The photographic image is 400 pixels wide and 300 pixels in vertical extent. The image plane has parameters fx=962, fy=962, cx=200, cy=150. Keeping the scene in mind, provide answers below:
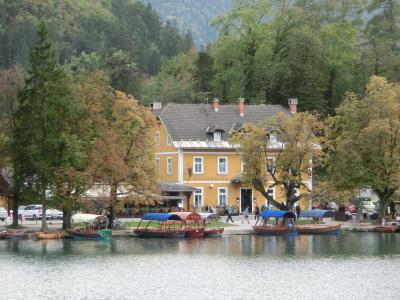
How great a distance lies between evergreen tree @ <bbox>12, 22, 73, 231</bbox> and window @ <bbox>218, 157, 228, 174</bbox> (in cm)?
2925

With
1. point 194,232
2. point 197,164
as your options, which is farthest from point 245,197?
point 194,232

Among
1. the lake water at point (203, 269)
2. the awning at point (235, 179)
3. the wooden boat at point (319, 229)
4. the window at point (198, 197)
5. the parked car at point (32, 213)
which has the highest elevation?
the awning at point (235, 179)

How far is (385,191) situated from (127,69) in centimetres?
7999

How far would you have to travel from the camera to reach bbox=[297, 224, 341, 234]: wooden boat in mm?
83938

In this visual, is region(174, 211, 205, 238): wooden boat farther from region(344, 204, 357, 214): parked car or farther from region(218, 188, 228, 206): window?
region(344, 204, 357, 214): parked car

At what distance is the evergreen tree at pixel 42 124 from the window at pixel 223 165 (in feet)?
96.0

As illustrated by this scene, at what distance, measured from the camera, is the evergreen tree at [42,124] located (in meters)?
79.1

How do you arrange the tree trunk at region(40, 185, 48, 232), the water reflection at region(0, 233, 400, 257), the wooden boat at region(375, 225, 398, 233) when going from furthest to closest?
the wooden boat at region(375, 225, 398, 233), the tree trunk at region(40, 185, 48, 232), the water reflection at region(0, 233, 400, 257)

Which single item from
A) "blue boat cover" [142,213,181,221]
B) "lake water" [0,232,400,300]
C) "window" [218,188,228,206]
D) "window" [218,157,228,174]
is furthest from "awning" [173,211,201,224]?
"window" [218,157,228,174]

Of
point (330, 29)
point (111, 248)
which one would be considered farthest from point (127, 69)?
point (111, 248)

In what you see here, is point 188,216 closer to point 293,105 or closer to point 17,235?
point 17,235

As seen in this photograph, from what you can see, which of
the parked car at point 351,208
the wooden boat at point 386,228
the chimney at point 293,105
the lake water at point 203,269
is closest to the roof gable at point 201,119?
the chimney at point 293,105

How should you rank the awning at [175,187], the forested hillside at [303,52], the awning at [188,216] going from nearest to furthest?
1. the awning at [188,216]
2. the awning at [175,187]
3. the forested hillside at [303,52]

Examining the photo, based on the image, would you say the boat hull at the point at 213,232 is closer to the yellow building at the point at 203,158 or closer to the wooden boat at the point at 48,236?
the wooden boat at the point at 48,236
